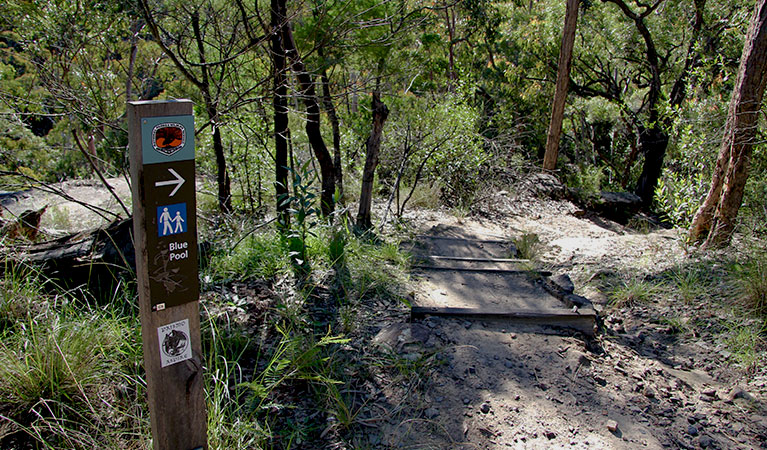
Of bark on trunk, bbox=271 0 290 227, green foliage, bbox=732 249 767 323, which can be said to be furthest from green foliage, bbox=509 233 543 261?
bark on trunk, bbox=271 0 290 227

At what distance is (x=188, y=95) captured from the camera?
6812 millimetres

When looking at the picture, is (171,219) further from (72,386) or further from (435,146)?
(435,146)

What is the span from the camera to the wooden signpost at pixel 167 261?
194cm

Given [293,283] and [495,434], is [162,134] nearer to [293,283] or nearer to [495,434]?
[495,434]

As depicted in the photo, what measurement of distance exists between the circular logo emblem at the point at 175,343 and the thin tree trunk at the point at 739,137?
20.6 ft

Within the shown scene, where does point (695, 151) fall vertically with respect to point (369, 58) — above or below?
below

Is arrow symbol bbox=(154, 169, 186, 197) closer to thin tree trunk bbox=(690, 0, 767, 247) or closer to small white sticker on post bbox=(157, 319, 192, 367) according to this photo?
small white sticker on post bbox=(157, 319, 192, 367)

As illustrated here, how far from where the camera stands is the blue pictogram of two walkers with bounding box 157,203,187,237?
1.99m

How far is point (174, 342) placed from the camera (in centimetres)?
209

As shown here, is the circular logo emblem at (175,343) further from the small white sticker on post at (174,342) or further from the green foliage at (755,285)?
the green foliage at (755,285)

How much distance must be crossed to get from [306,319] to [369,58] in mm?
4830

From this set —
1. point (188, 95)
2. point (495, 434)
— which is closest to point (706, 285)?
point (495, 434)

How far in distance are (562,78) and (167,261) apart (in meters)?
11.4

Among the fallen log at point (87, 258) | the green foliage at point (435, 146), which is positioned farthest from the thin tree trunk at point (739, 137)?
the fallen log at point (87, 258)
